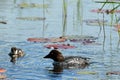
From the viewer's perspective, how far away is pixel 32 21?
17500mm

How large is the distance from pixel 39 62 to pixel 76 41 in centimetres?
242

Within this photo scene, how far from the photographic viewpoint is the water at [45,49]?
11.2 metres

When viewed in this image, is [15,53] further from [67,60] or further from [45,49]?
[67,60]

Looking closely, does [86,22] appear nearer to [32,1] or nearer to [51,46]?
[51,46]

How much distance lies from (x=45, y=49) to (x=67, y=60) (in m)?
1.04

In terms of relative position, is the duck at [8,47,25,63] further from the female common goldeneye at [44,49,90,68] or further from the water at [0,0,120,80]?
the female common goldeneye at [44,49,90,68]

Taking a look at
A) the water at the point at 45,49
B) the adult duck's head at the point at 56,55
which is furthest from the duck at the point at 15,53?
the adult duck's head at the point at 56,55

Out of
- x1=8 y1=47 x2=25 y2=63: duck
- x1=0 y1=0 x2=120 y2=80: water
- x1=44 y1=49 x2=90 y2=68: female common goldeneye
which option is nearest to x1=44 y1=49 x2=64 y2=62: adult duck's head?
x1=44 y1=49 x2=90 y2=68: female common goldeneye

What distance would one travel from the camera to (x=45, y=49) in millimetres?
13859

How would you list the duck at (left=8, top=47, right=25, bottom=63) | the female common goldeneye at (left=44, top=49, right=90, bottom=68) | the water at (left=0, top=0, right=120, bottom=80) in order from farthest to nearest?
the duck at (left=8, top=47, right=25, bottom=63), the female common goldeneye at (left=44, top=49, right=90, bottom=68), the water at (left=0, top=0, right=120, bottom=80)

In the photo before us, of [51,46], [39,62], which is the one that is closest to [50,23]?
[51,46]

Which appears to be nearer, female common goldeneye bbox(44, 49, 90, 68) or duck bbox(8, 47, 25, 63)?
female common goldeneye bbox(44, 49, 90, 68)

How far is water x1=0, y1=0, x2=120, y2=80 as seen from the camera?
1119 cm

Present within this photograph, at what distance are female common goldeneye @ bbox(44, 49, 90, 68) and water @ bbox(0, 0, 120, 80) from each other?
177mm
